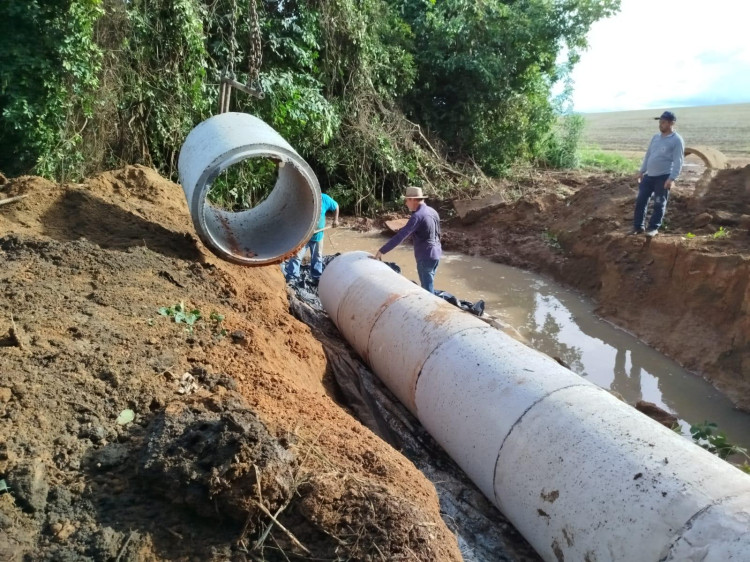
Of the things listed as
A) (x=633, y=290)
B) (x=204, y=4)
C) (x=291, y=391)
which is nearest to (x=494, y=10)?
(x=204, y=4)

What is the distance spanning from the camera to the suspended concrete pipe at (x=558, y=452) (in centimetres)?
275

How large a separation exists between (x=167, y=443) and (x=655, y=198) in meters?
8.78

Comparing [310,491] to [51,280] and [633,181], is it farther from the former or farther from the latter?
[633,181]

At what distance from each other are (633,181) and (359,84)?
653 cm

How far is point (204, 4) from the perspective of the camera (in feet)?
34.4

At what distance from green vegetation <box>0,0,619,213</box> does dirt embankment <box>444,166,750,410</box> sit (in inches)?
114

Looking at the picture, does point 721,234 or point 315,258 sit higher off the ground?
point 721,234

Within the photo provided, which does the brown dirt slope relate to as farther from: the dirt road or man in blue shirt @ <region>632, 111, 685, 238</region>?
man in blue shirt @ <region>632, 111, 685, 238</region>

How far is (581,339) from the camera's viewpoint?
7.94 meters

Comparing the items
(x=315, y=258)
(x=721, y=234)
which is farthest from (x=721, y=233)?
(x=315, y=258)

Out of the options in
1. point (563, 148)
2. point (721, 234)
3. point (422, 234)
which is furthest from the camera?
point (563, 148)

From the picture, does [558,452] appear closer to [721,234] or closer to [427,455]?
[427,455]

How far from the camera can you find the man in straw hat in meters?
7.09

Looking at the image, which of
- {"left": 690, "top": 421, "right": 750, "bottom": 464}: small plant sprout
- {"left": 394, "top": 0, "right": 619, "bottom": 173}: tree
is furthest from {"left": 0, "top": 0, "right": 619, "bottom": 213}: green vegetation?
{"left": 690, "top": 421, "right": 750, "bottom": 464}: small plant sprout
